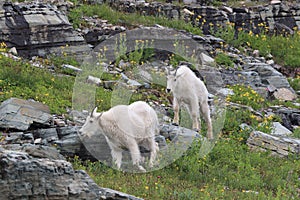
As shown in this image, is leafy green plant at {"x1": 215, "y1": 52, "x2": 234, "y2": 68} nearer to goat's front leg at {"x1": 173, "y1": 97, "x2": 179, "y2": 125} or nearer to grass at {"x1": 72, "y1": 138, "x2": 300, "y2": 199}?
goat's front leg at {"x1": 173, "y1": 97, "x2": 179, "y2": 125}

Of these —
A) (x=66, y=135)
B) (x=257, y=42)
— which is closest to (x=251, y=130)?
(x=66, y=135)

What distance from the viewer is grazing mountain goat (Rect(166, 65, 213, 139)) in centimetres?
1528

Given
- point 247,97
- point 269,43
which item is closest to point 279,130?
point 247,97

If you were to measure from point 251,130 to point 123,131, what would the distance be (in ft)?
14.7

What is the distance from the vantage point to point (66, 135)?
44.8 ft

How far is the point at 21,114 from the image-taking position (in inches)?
547

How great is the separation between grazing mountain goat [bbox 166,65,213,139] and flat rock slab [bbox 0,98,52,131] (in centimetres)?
299

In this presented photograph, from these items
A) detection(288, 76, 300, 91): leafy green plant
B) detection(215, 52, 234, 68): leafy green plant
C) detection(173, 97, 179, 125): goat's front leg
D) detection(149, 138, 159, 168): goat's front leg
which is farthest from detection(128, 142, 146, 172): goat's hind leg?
detection(288, 76, 300, 91): leafy green plant

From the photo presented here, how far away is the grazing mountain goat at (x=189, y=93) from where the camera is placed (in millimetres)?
15281

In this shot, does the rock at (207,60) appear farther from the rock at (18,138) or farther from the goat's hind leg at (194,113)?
the rock at (18,138)

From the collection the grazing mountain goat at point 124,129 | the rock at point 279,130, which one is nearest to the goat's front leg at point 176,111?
the grazing mountain goat at point 124,129

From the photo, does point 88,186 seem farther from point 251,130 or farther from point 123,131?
point 251,130

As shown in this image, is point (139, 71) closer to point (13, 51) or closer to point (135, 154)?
point (13, 51)

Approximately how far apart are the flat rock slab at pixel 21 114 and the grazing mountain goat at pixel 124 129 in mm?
1244
